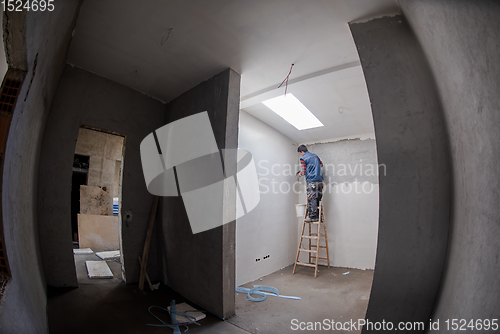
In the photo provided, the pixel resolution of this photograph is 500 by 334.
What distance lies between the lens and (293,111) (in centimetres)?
425

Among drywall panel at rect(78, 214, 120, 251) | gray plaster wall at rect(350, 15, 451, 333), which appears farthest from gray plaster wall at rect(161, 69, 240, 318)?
drywall panel at rect(78, 214, 120, 251)

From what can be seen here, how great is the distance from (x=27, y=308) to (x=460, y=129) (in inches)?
105

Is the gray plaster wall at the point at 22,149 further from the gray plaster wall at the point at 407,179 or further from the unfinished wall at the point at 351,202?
the unfinished wall at the point at 351,202

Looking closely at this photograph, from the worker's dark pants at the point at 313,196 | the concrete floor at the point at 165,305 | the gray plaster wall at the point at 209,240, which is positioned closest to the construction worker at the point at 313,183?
the worker's dark pants at the point at 313,196

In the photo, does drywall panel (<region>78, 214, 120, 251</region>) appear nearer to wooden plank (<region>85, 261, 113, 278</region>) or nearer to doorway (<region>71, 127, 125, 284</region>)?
doorway (<region>71, 127, 125, 284</region>)

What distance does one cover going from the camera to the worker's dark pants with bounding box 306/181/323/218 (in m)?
5.02

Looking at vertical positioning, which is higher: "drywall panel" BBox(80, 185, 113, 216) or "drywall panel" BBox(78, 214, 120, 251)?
"drywall panel" BBox(80, 185, 113, 216)

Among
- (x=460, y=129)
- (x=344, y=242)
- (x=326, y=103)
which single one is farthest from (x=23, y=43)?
(x=344, y=242)

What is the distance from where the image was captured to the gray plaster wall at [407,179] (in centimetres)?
158

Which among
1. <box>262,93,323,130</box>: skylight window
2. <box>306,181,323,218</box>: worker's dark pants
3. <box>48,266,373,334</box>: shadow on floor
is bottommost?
<box>48,266,373,334</box>: shadow on floor

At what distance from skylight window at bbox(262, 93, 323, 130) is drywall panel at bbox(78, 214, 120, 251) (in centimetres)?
459

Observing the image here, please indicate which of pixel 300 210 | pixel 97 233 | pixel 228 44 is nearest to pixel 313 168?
pixel 300 210

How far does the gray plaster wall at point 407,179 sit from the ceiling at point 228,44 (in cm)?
48

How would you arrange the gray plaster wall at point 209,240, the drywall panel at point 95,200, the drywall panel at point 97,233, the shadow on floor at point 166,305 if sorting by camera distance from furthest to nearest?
the drywall panel at point 95,200, the drywall panel at point 97,233, the gray plaster wall at point 209,240, the shadow on floor at point 166,305
